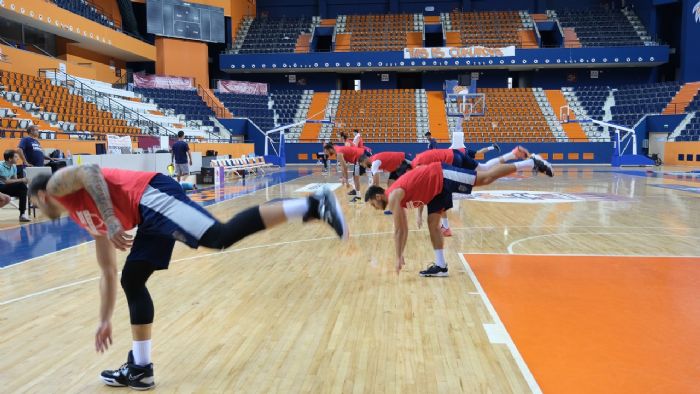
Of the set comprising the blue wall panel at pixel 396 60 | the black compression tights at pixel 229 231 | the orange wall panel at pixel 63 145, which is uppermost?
the blue wall panel at pixel 396 60

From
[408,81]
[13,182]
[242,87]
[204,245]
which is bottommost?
[13,182]

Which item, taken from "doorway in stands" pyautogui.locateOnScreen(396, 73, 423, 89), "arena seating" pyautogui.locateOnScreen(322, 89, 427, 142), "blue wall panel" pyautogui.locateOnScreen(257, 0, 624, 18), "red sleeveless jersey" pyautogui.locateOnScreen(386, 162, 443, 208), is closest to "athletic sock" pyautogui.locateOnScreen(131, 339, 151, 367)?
"red sleeveless jersey" pyautogui.locateOnScreen(386, 162, 443, 208)

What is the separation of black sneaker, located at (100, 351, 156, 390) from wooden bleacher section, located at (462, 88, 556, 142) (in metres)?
30.1

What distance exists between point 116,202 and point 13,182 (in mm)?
8102

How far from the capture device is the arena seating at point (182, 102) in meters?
29.8

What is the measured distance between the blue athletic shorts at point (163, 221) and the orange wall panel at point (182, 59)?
32.6 metres

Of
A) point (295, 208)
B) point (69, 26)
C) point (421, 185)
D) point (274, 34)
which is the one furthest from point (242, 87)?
point (295, 208)

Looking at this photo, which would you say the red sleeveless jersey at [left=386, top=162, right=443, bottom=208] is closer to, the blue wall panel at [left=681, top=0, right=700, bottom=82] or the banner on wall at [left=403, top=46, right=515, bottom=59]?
the banner on wall at [left=403, top=46, right=515, bottom=59]

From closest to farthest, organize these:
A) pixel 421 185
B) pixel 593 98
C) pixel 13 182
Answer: pixel 421 185, pixel 13 182, pixel 593 98

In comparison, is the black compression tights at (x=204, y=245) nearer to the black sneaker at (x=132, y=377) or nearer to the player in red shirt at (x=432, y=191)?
the black sneaker at (x=132, y=377)

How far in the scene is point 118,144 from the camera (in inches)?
632

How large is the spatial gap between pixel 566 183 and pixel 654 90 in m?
20.2

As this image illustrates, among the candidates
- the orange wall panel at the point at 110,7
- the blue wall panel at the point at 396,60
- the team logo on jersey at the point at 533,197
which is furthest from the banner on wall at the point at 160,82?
the team logo on jersey at the point at 533,197

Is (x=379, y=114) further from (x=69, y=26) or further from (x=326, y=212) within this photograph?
(x=326, y=212)
